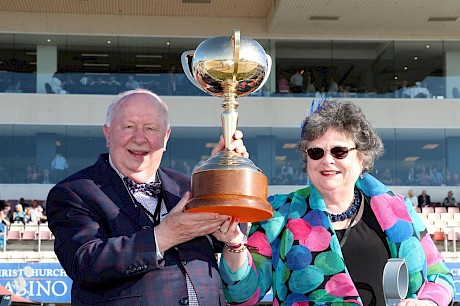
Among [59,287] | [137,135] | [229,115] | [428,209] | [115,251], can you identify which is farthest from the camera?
[428,209]

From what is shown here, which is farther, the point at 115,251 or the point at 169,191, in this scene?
the point at 169,191

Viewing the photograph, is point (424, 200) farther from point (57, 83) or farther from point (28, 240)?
point (57, 83)

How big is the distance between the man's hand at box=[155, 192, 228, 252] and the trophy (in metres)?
0.03

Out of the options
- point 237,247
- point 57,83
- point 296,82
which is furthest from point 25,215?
point 237,247

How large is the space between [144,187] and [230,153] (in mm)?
451

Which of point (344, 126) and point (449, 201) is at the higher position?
point (449, 201)

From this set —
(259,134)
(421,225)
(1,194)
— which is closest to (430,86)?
(259,134)

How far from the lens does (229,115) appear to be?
9.23ft

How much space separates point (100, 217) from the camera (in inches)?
113

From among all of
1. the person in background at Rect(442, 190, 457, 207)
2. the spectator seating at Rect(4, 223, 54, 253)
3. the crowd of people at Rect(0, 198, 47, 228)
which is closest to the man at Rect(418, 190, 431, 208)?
the person in background at Rect(442, 190, 457, 207)

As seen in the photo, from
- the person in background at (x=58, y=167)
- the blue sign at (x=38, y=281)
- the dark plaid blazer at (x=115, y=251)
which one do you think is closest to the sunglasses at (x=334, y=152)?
the dark plaid blazer at (x=115, y=251)

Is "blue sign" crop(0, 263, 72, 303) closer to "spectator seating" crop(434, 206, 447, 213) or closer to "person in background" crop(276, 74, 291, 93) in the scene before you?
"spectator seating" crop(434, 206, 447, 213)

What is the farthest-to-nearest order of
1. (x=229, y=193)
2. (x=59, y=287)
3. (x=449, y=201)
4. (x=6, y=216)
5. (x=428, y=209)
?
1. (x=449, y=201)
2. (x=428, y=209)
3. (x=6, y=216)
4. (x=59, y=287)
5. (x=229, y=193)

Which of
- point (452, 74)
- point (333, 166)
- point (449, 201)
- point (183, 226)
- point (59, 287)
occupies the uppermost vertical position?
point (452, 74)
